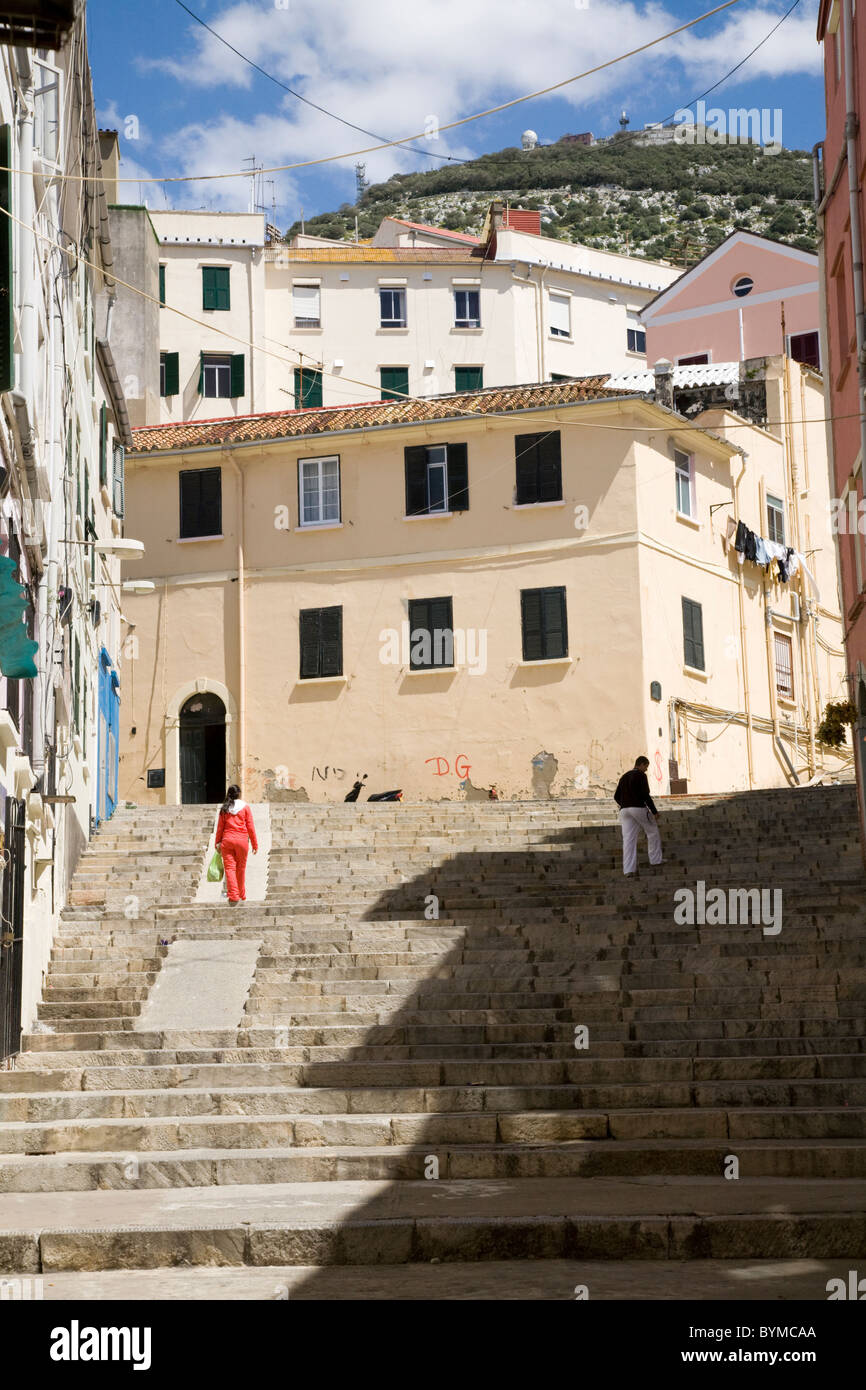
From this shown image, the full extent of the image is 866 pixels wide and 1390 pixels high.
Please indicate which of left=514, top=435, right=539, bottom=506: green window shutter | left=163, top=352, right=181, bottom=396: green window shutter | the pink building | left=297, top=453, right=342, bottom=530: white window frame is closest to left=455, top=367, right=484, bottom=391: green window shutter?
the pink building

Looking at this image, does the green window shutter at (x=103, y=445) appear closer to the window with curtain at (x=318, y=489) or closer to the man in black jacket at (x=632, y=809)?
the window with curtain at (x=318, y=489)

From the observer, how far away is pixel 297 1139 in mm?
11273

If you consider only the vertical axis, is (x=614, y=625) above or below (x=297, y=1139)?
above

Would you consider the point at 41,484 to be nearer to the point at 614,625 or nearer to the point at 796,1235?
the point at 796,1235

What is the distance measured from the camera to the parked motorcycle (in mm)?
31625

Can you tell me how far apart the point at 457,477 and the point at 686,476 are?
15.5ft

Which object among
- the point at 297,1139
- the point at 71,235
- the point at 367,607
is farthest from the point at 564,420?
the point at 297,1139

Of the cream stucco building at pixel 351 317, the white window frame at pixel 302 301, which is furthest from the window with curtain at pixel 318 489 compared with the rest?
the white window frame at pixel 302 301

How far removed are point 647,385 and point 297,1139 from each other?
2544cm

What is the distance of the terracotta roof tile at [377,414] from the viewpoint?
3291 cm

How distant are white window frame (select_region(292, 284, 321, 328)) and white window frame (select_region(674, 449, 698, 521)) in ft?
57.6

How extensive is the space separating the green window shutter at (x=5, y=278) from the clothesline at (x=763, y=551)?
25.5 meters
